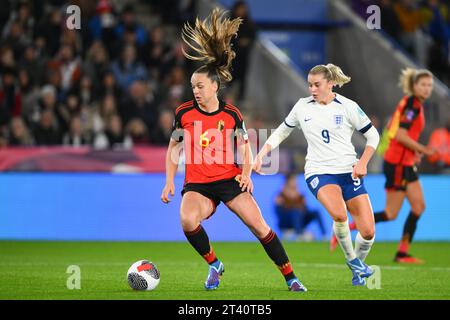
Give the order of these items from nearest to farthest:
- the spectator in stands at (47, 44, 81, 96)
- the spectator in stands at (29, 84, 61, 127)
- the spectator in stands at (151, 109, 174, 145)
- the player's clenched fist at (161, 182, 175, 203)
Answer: the player's clenched fist at (161, 182, 175, 203), the spectator in stands at (29, 84, 61, 127), the spectator in stands at (151, 109, 174, 145), the spectator in stands at (47, 44, 81, 96)

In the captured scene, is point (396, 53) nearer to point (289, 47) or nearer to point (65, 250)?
point (289, 47)

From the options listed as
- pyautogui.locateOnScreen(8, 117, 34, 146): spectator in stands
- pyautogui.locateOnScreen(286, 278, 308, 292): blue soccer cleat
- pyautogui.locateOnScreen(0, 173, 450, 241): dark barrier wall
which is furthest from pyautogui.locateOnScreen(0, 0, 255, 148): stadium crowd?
pyautogui.locateOnScreen(286, 278, 308, 292): blue soccer cleat

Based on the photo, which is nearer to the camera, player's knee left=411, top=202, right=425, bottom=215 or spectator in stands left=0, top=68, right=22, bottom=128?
player's knee left=411, top=202, right=425, bottom=215

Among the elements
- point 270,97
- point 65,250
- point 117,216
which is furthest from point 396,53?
point 65,250

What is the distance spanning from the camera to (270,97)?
19672mm

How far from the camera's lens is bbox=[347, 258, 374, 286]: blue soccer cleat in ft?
31.4

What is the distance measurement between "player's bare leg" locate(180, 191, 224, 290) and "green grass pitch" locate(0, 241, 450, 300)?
161 mm

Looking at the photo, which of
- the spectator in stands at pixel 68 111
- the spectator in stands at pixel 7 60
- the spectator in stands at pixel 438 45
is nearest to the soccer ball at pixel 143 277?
the spectator in stands at pixel 68 111

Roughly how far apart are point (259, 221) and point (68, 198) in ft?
25.0

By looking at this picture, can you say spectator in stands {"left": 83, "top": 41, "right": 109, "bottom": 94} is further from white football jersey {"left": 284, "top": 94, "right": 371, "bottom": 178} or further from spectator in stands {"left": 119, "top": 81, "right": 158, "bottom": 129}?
white football jersey {"left": 284, "top": 94, "right": 371, "bottom": 178}

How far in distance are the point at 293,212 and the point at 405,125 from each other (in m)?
4.07

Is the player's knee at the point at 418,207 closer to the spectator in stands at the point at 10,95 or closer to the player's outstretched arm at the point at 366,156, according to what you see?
the player's outstretched arm at the point at 366,156

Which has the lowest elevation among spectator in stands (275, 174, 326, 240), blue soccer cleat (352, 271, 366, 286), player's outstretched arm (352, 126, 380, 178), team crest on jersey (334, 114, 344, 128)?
spectator in stands (275, 174, 326, 240)

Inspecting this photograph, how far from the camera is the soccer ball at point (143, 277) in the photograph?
8953 millimetres
